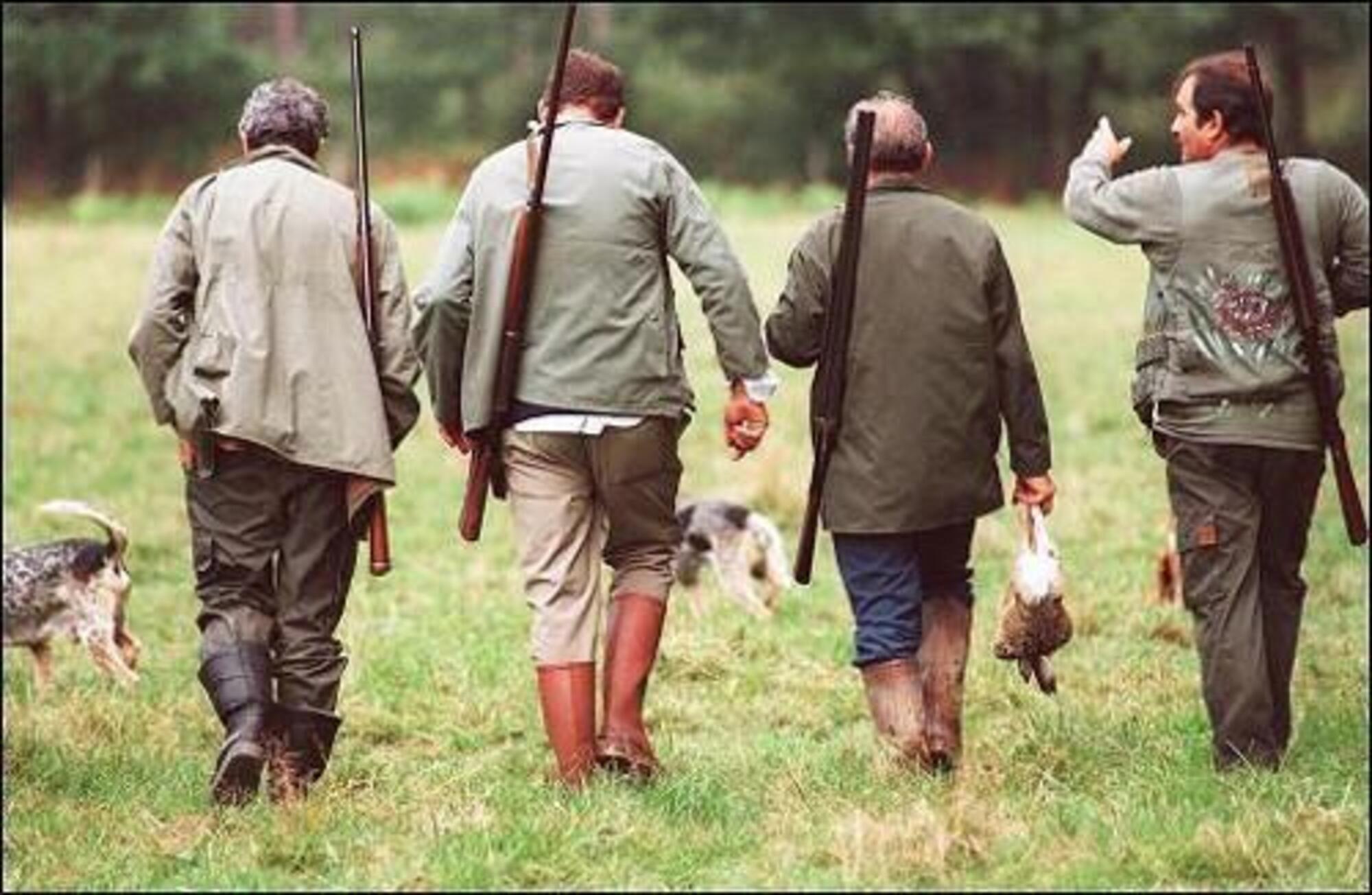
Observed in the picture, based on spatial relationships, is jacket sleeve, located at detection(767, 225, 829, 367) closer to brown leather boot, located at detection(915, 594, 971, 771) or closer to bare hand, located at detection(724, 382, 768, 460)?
bare hand, located at detection(724, 382, 768, 460)

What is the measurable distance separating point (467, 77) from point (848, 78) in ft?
28.5

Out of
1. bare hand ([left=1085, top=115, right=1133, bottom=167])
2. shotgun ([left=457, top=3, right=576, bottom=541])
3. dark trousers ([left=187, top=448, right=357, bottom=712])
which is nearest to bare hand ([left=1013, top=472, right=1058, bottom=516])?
bare hand ([left=1085, top=115, right=1133, bottom=167])

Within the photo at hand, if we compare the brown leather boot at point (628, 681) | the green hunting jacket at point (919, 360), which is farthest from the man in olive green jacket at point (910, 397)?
the brown leather boot at point (628, 681)

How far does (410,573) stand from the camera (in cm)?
1144

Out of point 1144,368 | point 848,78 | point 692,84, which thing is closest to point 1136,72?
point 848,78

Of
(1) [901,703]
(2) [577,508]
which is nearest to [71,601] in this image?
(2) [577,508]

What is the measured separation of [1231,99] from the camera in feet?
21.5

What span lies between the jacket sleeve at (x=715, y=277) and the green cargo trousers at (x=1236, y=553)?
4.18ft

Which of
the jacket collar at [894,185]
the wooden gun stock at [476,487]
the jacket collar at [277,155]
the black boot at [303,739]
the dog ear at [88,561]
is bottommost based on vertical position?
the dog ear at [88,561]

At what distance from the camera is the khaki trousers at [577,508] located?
22.2 feet

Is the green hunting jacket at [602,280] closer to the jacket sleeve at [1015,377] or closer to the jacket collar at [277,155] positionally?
the jacket collar at [277,155]

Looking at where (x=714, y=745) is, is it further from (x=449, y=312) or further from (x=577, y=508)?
(x=449, y=312)

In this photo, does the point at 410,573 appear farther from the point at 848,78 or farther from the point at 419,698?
the point at 848,78

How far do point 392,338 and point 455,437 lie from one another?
1.18ft
